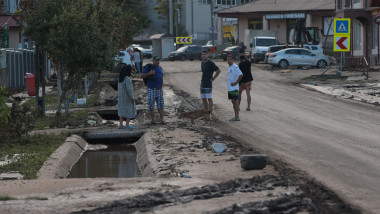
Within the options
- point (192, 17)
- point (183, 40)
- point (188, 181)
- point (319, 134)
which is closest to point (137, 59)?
point (319, 134)

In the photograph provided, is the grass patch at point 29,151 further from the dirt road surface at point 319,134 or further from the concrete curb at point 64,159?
the dirt road surface at point 319,134

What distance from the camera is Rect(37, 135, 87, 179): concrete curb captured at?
11.5 meters

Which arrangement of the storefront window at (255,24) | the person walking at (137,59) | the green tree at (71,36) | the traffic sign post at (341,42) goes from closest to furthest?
the green tree at (71,36)
the traffic sign post at (341,42)
the person walking at (137,59)
the storefront window at (255,24)

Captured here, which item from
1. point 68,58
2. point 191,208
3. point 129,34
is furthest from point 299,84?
point 191,208

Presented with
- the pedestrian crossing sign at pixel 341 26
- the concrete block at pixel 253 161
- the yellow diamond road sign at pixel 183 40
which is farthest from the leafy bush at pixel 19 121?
the yellow diamond road sign at pixel 183 40

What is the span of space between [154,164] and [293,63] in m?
32.2

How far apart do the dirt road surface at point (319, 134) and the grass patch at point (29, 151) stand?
409cm

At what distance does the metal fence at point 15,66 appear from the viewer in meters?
29.8

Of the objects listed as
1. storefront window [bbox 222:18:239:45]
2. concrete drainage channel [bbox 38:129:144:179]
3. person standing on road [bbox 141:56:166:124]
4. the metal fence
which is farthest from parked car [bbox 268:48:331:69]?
storefront window [bbox 222:18:239:45]

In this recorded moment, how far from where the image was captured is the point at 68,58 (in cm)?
1808

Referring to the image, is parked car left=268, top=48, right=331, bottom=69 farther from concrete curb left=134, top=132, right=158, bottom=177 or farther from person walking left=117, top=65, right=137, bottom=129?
concrete curb left=134, top=132, right=158, bottom=177

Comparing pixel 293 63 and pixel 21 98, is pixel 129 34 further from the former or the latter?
pixel 293 63

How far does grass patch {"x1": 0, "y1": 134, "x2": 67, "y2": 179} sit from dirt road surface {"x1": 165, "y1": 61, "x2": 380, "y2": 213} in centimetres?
409

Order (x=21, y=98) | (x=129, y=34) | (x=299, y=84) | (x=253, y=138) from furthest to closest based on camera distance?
1. (x=129, y=34)
2. (x=299, y=84)
3. (x=21, y=98)
4. (x=253, y=138)
